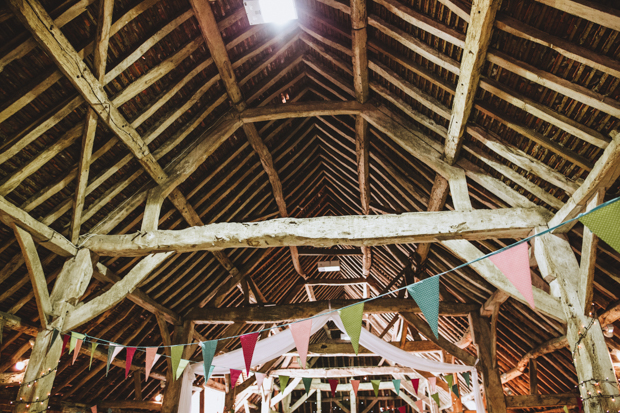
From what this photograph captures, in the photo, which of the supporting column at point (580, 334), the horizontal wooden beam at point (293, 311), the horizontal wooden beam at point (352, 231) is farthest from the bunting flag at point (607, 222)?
the horizontal wooden beam at point (293, 311)

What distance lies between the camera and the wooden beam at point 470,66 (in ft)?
8.13

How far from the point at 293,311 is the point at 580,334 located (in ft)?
13.2

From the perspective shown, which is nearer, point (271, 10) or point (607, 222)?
point (607, 222)

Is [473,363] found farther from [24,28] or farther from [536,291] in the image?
[24,28]

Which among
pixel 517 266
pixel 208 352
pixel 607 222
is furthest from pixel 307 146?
pixel 607 222

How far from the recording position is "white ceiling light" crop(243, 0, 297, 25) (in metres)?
3.00

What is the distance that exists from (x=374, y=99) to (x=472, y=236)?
6.48 feet

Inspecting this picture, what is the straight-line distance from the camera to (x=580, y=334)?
98.4 inches

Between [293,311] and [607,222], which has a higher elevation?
[293,311]

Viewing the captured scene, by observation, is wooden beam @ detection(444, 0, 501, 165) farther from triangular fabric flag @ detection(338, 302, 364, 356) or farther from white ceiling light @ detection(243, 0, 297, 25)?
triangular fabric flag @ detection(338, 302, 364, 356)

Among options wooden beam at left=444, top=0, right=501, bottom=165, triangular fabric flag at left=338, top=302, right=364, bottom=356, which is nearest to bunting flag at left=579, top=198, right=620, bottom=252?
wooden beam at left=444, top=0, right=501, bottom=165

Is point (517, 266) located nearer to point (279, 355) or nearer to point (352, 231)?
point (352, 231)

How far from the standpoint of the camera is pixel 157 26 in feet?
11.0

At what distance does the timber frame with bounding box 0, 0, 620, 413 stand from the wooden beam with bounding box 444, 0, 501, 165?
0.05ft
